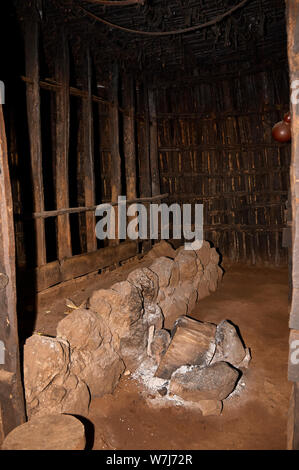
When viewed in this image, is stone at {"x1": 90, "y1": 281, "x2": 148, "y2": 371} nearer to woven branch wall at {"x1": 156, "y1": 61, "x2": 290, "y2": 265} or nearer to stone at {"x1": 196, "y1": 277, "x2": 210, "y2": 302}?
stone at {"x1": 196, "y1": 277, "x2": 210, "y2": 302}

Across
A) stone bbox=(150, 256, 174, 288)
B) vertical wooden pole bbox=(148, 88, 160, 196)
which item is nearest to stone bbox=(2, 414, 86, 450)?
stone bbox=(150, 256, 174, 288)

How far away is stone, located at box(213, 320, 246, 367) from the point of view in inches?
170

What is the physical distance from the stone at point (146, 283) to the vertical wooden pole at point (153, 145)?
4.00m

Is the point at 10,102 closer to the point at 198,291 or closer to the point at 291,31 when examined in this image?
the point at 198,291

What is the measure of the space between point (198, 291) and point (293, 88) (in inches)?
190

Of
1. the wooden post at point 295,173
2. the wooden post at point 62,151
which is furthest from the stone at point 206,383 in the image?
the wooden post at point 62,151

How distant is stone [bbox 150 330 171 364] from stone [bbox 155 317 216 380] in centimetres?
21

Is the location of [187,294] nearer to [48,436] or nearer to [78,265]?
[78,265]

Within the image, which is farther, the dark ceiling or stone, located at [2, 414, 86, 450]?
the dark ceiling

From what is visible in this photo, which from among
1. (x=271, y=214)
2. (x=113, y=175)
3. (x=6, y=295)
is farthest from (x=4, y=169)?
(x=271, y=214)

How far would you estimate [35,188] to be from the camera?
16.7 ft

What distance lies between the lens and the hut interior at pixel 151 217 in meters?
3.24

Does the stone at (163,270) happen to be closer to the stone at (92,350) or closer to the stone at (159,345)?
the stone at (159,345)

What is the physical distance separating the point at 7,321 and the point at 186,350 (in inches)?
87.5
